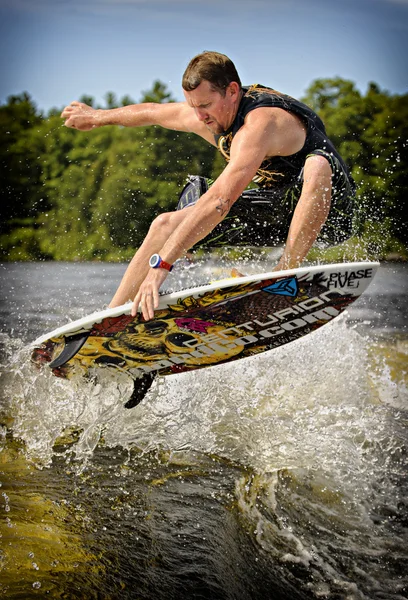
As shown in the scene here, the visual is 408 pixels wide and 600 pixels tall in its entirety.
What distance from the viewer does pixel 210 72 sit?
134 inches

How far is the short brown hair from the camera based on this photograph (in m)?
3.39

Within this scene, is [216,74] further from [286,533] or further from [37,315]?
[37,315]

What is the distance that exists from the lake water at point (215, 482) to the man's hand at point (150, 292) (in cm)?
93

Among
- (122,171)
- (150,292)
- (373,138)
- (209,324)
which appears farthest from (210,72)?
(122,171)

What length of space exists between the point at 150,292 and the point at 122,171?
38391 millimetres

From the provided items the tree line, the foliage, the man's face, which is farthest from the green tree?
the man's face

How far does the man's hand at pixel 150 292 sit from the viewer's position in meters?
3.21

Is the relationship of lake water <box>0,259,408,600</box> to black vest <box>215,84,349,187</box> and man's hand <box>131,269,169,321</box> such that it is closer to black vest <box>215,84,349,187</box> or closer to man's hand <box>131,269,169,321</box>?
man's hand <box>131,269,169,321</box>

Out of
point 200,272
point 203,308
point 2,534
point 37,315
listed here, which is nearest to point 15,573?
point 2,534

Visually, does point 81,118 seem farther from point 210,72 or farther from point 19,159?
point 19,159

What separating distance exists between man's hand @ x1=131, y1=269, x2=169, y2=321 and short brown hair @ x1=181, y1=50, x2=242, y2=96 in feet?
3.64

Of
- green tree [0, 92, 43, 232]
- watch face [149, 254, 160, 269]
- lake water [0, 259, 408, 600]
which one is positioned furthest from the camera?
green tree [0, 92, 43, 232]

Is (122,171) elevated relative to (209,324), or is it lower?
elevated

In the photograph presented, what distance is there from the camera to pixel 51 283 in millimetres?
19750
